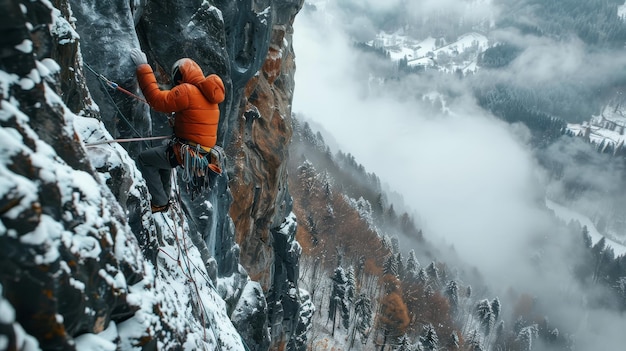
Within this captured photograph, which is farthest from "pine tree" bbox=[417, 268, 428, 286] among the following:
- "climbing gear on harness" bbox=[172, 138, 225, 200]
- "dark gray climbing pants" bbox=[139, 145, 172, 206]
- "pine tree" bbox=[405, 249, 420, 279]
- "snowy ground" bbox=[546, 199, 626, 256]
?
"snowy ground" bbox=[546, 199, 626, 256]

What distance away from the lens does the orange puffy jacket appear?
6434mm

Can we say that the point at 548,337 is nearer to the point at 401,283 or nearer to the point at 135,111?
the point at 401,283

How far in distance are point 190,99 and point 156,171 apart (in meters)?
2.26

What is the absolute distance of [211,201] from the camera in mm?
14516

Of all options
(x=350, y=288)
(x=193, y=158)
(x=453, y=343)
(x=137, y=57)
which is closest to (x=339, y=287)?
(x=350, y=288)

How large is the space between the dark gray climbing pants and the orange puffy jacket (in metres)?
0.81

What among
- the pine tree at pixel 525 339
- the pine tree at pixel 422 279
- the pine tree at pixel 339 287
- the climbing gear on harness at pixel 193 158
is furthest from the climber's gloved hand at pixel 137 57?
the pine tree at pixel 525 339

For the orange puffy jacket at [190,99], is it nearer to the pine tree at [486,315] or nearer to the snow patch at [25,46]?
the snow patch at [25,46]

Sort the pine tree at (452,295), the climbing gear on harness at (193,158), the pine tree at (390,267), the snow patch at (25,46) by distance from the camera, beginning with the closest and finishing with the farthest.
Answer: the snow patch at (25,46) → the climbing gear on harness at (193,158) → the pine tree at (390,267) → the pine tree at (452,295)

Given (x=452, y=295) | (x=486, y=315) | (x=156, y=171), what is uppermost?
(x=156, y=171)

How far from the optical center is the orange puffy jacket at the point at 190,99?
21.1 ft

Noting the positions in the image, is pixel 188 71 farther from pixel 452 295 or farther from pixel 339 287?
pixel 452 295

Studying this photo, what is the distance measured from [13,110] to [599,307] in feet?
492

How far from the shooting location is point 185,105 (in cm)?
651
